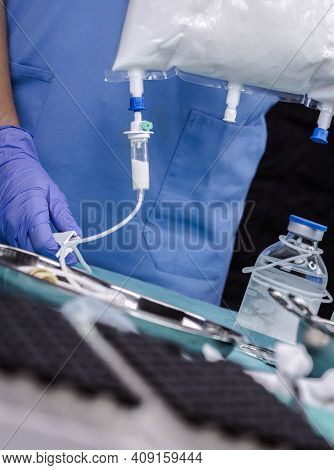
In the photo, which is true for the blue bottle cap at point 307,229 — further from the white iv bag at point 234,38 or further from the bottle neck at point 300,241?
the white iv bag at point 234,38

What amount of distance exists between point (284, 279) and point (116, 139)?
398 mm

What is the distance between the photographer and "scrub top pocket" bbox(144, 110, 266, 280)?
103cm

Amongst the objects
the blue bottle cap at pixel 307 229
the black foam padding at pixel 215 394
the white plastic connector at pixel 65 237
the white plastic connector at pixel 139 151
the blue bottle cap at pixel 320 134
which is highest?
the blue bottle cap at pixel 320 134

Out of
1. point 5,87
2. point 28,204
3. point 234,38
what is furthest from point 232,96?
point 5,87

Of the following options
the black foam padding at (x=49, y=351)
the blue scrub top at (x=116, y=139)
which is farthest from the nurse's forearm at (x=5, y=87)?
the black foam padding at (x=49, y=351)

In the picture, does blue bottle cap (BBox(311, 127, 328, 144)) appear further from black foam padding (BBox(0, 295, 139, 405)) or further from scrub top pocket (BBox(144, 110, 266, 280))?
black foam padding (BBox(0, 295, 139, 405))

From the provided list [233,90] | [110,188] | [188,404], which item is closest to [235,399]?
[188,404]

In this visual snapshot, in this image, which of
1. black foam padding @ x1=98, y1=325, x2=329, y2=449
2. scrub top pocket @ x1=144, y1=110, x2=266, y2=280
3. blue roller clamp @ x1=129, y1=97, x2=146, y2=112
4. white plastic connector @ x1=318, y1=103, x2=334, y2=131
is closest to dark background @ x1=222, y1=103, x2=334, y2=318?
scrub top pocket @ x1=144, y1=110, x2=266, y2=280

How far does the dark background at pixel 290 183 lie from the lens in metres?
1.39

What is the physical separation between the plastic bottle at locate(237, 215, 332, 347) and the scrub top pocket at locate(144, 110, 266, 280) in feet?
0.82

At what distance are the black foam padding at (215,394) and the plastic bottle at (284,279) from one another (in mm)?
302

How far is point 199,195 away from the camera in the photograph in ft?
3.50

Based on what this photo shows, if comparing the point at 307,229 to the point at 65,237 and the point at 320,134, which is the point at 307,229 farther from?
the point at 65,237
